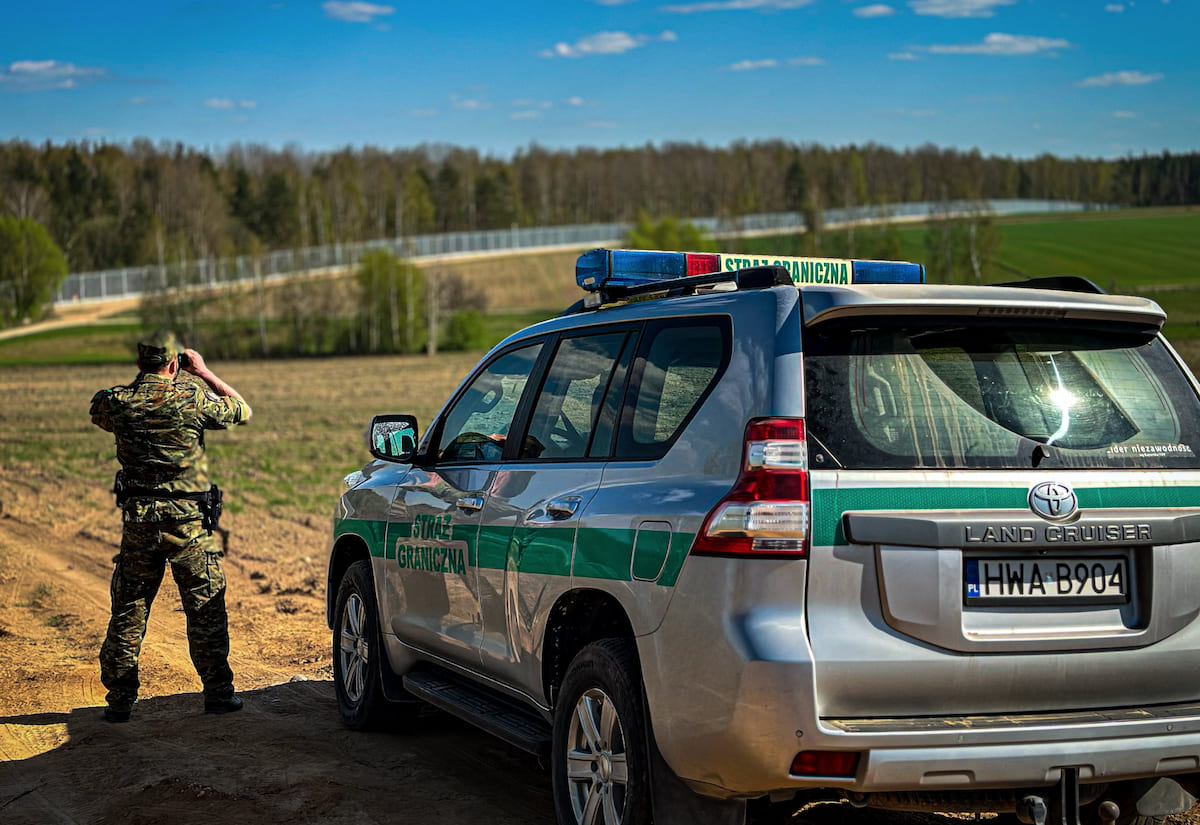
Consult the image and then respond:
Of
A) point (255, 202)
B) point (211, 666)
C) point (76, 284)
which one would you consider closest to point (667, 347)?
point (211, 666)

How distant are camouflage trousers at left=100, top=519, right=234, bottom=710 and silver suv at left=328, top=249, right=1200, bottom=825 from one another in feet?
10.9

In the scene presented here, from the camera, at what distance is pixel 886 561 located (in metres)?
3.68

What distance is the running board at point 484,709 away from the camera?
4.91 metres

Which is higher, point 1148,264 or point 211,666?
point 1148,264

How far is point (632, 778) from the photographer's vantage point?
411 centimetres

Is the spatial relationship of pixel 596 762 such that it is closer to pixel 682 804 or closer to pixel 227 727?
pixel 682 804

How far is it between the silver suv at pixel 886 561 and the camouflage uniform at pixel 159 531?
11.2 feet

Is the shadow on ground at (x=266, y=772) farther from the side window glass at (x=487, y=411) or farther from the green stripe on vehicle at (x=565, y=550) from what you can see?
the side window glass at (x=487, y=411)

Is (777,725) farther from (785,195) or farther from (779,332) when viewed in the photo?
(785,195)

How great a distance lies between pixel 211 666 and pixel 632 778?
3826 mm

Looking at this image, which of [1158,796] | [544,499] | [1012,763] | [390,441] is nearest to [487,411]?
[390,441]

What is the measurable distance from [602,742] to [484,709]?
1193 mm

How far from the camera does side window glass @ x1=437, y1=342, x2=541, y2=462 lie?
5547 millimetres

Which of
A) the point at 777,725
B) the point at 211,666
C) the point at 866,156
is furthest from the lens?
the point at 866,156
